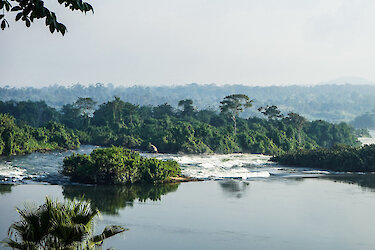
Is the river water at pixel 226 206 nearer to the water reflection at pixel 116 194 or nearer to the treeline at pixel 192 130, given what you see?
the water reflection at pixel 116 194

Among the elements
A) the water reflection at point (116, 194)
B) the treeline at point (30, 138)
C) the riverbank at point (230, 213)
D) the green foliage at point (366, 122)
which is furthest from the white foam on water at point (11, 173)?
the green foliage at point (366, 122)

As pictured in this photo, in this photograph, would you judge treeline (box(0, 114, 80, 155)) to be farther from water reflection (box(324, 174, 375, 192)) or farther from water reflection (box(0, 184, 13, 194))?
water reflection (box(324, 174, 375, 192))

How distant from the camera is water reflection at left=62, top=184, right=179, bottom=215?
71.8 ft

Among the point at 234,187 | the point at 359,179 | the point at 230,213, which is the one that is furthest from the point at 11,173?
the point at 359,179

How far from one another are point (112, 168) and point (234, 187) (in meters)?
6.06

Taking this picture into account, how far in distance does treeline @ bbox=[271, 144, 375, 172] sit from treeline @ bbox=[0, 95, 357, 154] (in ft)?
34.2

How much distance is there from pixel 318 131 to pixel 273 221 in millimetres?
40304

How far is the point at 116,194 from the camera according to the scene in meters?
24.2

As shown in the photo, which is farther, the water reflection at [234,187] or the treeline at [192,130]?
the treeline at [192,130]

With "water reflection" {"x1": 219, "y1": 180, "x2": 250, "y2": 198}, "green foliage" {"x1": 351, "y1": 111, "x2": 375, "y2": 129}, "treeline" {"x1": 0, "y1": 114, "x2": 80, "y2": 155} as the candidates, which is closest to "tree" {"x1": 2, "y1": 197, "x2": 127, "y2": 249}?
"water reflection" {"x1": 219, "y1": 180, "x2": 250, "y2": 198}

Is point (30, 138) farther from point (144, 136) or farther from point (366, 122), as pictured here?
point (366, 122)

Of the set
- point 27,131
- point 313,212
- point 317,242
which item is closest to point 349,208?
point 313,212

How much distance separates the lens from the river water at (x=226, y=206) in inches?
674

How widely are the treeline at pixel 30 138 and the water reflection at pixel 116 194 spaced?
14550 millimetres
